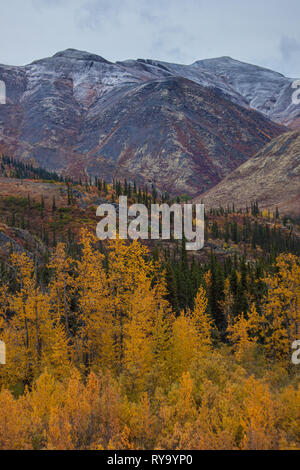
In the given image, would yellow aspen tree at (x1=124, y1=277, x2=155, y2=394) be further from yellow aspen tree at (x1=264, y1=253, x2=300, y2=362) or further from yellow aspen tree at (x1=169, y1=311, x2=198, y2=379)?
yellow aspen tree at (x1=264, y1=253, x2=300, y2=362)

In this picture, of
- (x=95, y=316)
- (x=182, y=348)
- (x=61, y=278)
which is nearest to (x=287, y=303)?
(x=182, y=348)

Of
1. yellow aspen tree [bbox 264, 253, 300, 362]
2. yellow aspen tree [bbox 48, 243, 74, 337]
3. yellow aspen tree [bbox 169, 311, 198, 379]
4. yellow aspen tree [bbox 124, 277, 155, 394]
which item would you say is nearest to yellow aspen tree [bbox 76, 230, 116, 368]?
yellow aspen tree [bbox 48, 243, 74, 337]

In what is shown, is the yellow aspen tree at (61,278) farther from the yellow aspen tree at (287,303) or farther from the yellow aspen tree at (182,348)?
the yellow aspen tree at (287,303)

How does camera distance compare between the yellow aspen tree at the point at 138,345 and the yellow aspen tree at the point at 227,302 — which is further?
the yellow aspen tree at the point at 227,302

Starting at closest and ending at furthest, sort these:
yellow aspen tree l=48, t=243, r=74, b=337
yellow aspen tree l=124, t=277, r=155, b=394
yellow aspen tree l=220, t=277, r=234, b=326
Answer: yellow aspen tree l=124, t=277, r=155, b=394 → yellow aspen tree l=48, t=243, r=74, b=337 → yellow aspen tree l=220, t=277, r=234, b=326

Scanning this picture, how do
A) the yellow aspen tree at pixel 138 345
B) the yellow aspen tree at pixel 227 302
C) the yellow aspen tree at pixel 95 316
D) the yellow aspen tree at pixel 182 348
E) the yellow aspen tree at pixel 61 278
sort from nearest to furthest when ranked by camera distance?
the yellow aspen tree at pixel 138 345 → the yellow aspen tree at pixel 182 348 → the yellow aspen tree at pixel 95 316 → the yellow aspen tree at pixel 61 278 → the yellow aspen tree at pixel 227 302

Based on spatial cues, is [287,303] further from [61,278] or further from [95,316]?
[61,278]

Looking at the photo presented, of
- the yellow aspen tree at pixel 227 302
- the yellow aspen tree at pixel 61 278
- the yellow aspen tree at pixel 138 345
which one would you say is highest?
the yellow aspen tree at pixel 61 278

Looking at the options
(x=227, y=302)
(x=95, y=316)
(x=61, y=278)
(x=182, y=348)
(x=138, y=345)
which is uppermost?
(x=61, y=278)

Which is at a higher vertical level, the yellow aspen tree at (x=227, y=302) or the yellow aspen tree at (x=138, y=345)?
the yellow aspen tree at (x=138, y=345)

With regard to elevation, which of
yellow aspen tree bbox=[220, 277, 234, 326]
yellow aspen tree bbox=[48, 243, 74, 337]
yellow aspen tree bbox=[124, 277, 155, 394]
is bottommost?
yellow aspen tree bbox=[220, 277, 234, 326]

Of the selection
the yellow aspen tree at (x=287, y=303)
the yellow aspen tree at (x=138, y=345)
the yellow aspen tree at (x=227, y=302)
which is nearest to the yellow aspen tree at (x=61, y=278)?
the yellow aspen tree at (x=138, y=345)
